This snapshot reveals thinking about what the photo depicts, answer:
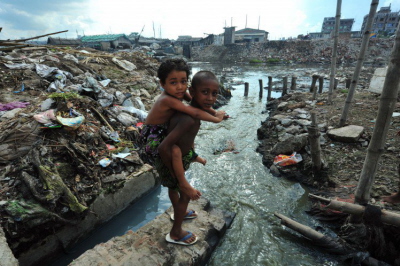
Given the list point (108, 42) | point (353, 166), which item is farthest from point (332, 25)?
point (353, 166)

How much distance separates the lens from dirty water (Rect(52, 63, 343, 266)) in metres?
2.99

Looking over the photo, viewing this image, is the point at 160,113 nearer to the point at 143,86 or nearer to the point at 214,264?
the point at 214,264

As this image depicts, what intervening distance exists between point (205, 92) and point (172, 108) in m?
0.34

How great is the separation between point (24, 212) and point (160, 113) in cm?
257

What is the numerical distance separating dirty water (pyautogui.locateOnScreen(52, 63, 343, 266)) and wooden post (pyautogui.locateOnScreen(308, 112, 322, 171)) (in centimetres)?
65

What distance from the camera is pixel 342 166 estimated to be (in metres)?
4.56

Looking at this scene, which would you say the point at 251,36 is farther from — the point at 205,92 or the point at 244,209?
the point at 205,92

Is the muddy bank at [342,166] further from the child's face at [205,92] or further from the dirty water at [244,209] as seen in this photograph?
the child's face at [205,92]

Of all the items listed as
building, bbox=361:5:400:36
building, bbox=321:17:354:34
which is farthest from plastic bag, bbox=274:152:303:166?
building, bbox=321:17:354:34

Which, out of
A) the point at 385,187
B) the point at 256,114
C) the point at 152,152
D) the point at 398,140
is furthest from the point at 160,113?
the point at 256,114

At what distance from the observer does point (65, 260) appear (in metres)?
3.03

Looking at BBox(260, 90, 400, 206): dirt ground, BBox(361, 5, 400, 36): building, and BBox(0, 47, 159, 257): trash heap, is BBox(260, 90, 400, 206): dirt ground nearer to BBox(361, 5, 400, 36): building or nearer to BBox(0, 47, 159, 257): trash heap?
BBox(0, 47, 159, 257): trash heap

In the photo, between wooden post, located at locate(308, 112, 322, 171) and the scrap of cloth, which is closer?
wooden post, located at locate(308, 112, 322, 171)

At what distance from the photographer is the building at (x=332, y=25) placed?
170 feet
